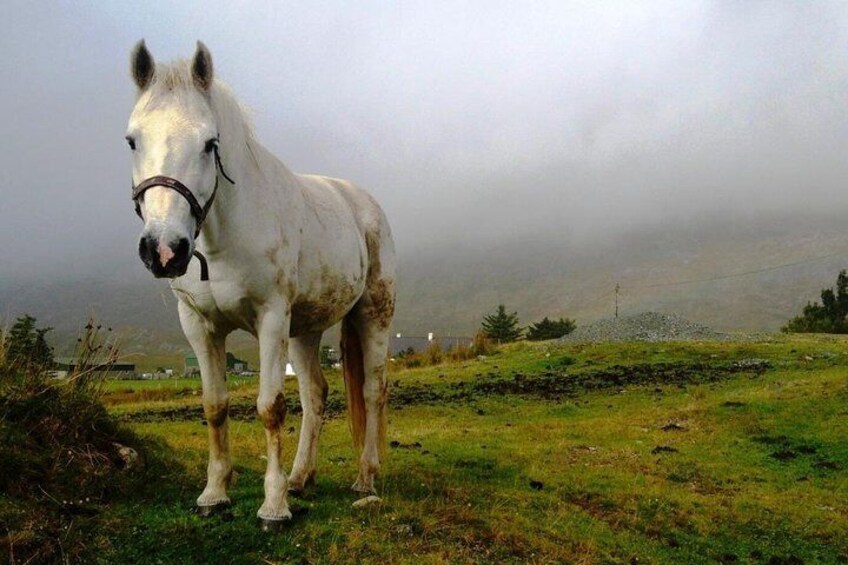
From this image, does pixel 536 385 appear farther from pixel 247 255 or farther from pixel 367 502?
pixel 247 255

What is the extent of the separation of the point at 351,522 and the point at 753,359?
1819 cm

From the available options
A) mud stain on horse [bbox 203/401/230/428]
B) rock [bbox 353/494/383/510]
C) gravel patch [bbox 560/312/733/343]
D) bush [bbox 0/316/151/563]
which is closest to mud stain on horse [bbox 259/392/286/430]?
mud stain on horse [bbox 203/401/230/428]

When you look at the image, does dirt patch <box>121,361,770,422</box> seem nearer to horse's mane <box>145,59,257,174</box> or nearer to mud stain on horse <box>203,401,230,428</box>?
mud stain on horse <box>203,401,230,428</box>

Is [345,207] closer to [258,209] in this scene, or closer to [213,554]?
[258,209]

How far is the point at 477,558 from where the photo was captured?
495 cm

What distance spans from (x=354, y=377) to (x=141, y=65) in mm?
3596

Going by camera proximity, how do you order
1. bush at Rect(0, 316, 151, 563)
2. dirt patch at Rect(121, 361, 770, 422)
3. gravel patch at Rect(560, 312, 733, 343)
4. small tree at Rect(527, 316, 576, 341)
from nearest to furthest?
bush at Rect(0, 316, 151, 563) → dirt patch at Rect(121, 361, 770, 422) → gravel patch at Rect(560, 312, 733, 343) → small tree at Rect(527, 316, 576, 341)

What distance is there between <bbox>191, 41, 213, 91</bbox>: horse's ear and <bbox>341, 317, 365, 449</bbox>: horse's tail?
9.75ft

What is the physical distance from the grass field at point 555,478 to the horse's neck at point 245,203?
6.84ft

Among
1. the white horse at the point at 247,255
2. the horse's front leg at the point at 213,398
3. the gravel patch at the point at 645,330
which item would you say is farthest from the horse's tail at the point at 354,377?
the gravel patch at the point at 645,330

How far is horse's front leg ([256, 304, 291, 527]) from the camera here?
493 centimetres

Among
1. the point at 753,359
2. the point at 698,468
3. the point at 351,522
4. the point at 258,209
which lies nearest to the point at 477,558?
the point at 351,522

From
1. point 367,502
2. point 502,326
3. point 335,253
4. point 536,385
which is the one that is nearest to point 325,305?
point 335,253

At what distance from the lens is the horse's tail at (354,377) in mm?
6918
